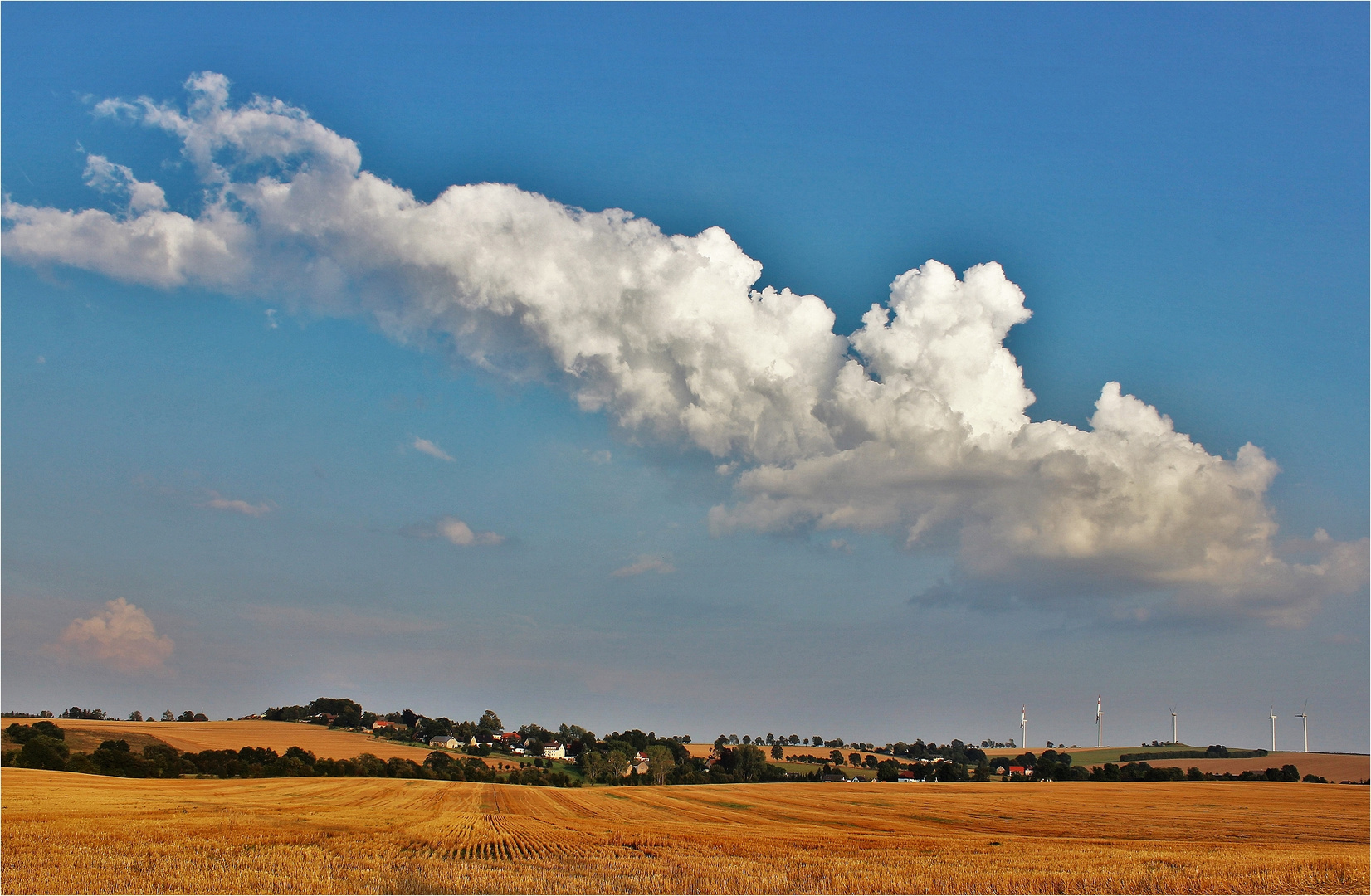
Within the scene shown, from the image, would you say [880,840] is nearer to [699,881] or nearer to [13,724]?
[699,881]

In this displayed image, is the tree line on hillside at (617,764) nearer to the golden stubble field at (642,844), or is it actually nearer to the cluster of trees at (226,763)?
the cluster of trees at (226,763)

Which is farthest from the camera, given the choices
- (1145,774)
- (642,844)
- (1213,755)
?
(1213,755)

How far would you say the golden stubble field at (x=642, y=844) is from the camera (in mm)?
29953

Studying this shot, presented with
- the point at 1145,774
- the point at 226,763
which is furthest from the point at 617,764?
the point at 1145,774

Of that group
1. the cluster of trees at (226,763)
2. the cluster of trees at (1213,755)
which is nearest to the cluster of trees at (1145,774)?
the cluster of trees at (1213,755)

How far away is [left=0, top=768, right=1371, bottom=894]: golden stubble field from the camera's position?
30.0 meters

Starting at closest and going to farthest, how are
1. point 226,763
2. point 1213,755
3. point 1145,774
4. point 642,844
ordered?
point 642,844
point 226,763
point 1145,774
point 1213,755

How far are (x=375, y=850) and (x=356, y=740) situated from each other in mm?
130410

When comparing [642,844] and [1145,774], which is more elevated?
[642,844]

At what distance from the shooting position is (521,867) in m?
33.1

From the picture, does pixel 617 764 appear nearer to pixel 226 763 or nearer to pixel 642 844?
pixel 226 763

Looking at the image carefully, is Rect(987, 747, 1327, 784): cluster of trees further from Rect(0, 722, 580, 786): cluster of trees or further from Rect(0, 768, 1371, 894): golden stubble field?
Rect(0, 722, 580, 786): cluster of trees

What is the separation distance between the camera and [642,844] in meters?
42.2

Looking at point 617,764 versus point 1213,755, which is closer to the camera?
point 617,764
